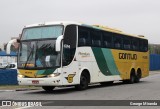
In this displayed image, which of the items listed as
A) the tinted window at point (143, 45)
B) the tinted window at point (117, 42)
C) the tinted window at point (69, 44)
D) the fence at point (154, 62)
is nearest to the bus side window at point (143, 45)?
the tinted window at point (143, 45)

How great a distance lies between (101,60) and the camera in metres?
24.3

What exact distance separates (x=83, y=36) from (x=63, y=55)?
2.41m

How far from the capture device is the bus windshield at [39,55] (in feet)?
64.0

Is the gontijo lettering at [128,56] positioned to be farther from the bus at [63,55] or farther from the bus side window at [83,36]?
the bus side window at [83,36]

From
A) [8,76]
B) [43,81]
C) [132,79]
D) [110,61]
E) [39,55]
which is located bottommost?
[132,79]

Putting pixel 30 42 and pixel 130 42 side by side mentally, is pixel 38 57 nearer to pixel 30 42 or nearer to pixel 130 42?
pixel 30 42

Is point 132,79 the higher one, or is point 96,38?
point 96,38

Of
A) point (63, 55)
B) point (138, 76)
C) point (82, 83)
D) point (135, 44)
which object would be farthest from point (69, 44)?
point (138, 76)

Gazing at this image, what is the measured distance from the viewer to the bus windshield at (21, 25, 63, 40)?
20.0 meters

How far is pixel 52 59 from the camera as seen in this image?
19531mm

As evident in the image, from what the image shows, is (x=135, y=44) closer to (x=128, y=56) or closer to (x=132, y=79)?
(x=128, y=56)

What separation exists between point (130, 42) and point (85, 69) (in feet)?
25.5

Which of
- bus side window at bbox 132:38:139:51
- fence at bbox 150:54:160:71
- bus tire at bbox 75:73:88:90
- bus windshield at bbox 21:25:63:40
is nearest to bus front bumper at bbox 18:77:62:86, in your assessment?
bus windshield at bbox 21:25:63:40

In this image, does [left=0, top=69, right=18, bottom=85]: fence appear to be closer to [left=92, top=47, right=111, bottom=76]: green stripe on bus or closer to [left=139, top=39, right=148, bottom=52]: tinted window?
[left=92, top=47, right=111, bottom=76]: green stripe on bus
